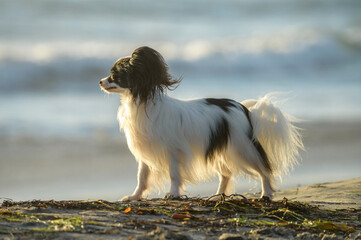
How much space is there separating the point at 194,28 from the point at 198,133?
23.3m

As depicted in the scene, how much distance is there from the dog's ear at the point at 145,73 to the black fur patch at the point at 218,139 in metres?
0.78

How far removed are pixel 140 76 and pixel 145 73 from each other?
57mm

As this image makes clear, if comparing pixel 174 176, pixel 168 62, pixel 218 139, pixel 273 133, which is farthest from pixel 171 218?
pixel 168 62

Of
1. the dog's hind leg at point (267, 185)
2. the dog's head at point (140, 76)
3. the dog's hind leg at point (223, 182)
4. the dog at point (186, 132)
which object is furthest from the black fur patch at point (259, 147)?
the dog's head at point (140, 76)

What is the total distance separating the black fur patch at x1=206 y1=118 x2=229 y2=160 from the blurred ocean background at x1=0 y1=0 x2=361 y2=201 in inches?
50.1

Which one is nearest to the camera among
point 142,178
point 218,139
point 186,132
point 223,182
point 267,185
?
Answer: point 186,132

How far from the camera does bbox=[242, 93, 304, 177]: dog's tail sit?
6.63m

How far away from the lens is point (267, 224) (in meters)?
4.53

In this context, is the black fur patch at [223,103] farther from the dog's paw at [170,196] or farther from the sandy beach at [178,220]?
the sandy beach at [178,220]

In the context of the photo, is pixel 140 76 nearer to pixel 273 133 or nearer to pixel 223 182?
pixel 273 133

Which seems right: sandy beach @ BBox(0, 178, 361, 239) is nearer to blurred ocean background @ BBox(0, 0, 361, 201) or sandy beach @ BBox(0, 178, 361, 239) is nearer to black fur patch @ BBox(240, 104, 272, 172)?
black fur patch @ BBox(240, 104, 272, 172)

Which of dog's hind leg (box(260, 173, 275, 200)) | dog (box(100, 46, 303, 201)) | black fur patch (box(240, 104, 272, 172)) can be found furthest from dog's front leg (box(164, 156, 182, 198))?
dog's hind leg (box(260, 173, 275, 200))

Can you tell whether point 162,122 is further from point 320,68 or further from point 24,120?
point 320,68

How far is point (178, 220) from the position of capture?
448 cm
